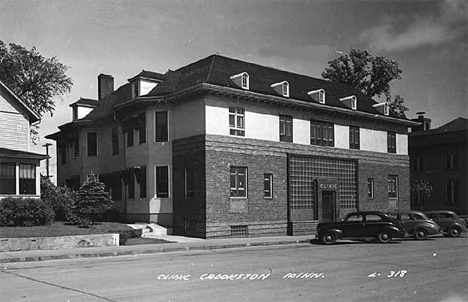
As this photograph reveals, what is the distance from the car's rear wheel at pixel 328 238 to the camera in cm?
2439

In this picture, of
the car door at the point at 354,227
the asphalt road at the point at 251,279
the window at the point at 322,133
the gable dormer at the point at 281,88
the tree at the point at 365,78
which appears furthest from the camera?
the window at the point at 322,133

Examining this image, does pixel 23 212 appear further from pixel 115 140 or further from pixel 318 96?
pixel 318 96

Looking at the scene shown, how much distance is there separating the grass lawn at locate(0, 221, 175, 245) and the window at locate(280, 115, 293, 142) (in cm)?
1047

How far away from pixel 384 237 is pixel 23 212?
16.5 meters

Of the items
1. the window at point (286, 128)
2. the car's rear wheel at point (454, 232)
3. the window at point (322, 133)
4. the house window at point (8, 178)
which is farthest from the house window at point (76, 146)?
the car's rear wheel at point (454, 232)

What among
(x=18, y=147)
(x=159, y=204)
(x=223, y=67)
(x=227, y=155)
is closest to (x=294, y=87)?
(x=223, y=67)

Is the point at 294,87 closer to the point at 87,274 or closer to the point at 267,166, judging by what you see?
the point at 267,166

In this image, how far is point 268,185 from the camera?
30.7 meters

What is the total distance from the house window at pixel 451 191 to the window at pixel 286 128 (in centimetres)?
1796

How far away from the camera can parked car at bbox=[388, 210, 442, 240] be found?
2628 cm

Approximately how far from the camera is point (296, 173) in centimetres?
3219

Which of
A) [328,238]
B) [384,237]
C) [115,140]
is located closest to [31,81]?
[115,140]

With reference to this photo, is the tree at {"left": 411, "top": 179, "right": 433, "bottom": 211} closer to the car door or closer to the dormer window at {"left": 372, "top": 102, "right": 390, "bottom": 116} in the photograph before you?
the dormer window at {"left": 372, "top": 102, "right": 390, "bottom": 116}

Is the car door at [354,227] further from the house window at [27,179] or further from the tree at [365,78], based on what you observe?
the house window at [27,179]
